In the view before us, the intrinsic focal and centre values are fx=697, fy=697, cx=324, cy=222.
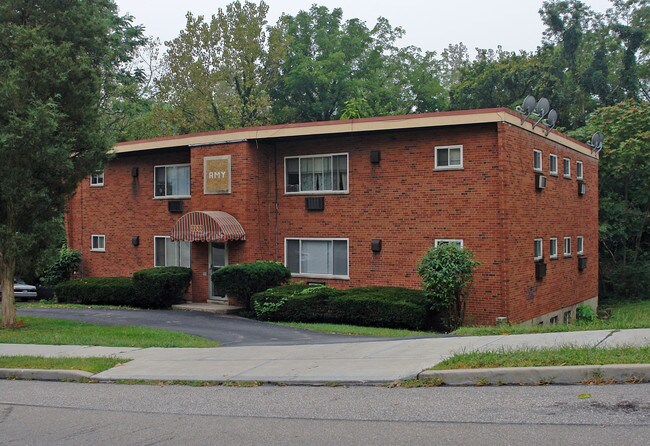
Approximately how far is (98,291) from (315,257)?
764cm

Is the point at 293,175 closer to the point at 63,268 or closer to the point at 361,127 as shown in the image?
the point at 361,127

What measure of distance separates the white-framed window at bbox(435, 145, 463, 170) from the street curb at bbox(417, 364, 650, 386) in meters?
10.9

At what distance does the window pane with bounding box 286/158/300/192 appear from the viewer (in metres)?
22.0

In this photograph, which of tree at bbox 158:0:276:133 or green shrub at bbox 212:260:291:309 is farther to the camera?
tree at bbox 158:0:276:133

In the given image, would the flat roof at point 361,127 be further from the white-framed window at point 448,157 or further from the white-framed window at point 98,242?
the white-framed window at point 98,242

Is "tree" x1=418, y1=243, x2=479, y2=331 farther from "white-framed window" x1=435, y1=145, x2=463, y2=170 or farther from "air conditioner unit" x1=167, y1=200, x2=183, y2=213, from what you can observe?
"air conditioner unit" x1=167, y1=200, x2=183, y2=213

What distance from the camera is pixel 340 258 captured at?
69.4 feet

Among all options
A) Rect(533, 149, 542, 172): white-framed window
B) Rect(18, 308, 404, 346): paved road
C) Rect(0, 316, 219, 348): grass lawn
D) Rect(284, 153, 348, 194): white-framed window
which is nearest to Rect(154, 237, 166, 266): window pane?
Rect(18, 308, 404, 346): paved road

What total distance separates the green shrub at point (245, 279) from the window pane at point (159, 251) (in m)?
4.88

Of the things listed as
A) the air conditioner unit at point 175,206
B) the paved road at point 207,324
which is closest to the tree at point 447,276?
the paved road at point 207,324

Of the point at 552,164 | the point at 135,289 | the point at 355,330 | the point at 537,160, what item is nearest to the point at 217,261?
the point at 135,289

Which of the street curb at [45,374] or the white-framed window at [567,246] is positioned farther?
the white-framed window at [567,246]

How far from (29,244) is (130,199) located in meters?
9.97

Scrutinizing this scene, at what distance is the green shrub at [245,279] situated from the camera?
20.4 m
